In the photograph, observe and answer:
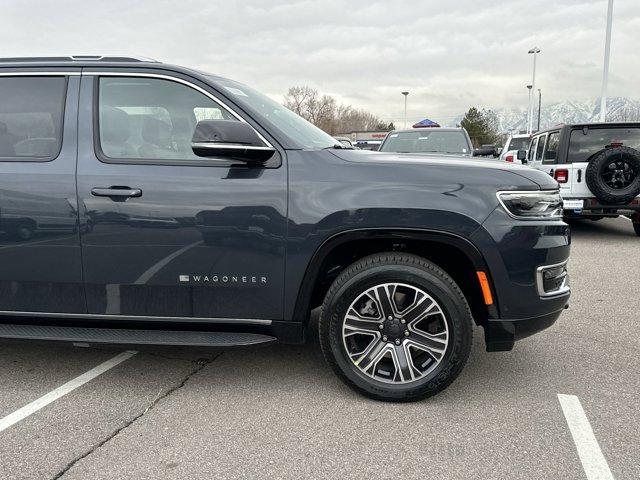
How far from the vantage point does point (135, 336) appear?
3.20 meters

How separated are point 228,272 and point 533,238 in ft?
5.61

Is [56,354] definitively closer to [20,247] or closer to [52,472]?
[20,247]

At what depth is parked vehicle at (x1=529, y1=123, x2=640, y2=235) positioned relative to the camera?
26.5 ft

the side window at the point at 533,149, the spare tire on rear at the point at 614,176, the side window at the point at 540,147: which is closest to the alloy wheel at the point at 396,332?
the spare tire on rear at the point at 614,176

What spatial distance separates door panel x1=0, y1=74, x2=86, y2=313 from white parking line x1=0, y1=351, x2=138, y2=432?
0.53 m

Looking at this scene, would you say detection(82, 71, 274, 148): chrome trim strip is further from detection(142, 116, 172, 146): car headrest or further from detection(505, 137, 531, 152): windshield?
detection(505, 137, 531, 152): windshield

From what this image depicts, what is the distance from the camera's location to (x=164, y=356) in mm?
3924

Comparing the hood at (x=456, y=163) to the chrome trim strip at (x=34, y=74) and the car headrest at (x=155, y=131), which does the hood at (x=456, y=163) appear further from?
the chrome trim strip at (x=34, y=74)

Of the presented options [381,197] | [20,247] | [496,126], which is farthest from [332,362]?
[496,126]

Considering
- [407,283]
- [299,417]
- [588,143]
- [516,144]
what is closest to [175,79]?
[407,283]

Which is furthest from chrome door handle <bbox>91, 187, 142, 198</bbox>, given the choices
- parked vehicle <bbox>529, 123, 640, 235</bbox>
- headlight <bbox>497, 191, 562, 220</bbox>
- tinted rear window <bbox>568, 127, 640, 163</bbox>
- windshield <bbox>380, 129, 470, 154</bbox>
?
tinted rear window <bbox>568, 127, 640, 163</bbox>

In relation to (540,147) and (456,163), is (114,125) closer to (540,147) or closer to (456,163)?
(456,163)

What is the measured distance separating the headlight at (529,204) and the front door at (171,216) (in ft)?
4.05

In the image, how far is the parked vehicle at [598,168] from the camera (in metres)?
8.09
